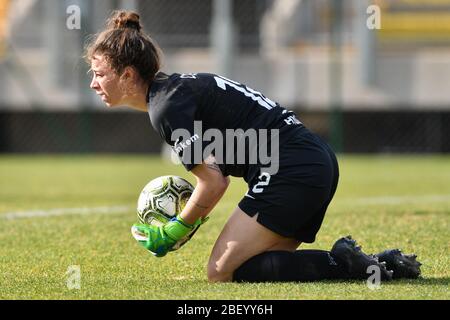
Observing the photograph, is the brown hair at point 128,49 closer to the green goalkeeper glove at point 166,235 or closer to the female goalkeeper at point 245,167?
the female goalkeeper at point 245,167

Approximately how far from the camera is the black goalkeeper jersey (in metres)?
4.80

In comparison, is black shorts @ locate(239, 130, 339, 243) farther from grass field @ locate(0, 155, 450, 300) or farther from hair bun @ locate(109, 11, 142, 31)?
hair bun @ locate(109, 11, 142, 31)

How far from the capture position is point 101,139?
2050cm

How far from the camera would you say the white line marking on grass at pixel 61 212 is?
8.55 metres

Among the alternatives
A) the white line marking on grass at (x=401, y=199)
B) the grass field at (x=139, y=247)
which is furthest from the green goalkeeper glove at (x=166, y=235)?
the white line marking on grass at (x=401, y=199)

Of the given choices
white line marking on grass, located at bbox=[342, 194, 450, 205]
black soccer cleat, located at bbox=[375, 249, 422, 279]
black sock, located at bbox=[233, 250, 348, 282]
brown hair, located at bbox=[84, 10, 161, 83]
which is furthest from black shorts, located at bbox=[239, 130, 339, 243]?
white line marking on grass, located at bbox=[342, 194, 450, 205]

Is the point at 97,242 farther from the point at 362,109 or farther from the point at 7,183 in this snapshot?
the point at 362,109

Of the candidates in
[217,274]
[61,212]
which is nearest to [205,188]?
[217,274]

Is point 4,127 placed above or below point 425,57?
below

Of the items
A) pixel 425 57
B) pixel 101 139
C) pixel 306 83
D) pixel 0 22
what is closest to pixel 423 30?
pixel 425 57

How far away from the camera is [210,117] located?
5027 millimetres

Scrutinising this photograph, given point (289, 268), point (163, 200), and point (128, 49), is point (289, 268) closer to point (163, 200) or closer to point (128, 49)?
point (163, 200)

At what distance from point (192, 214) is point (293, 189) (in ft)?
1.82

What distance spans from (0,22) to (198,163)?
16960mm
